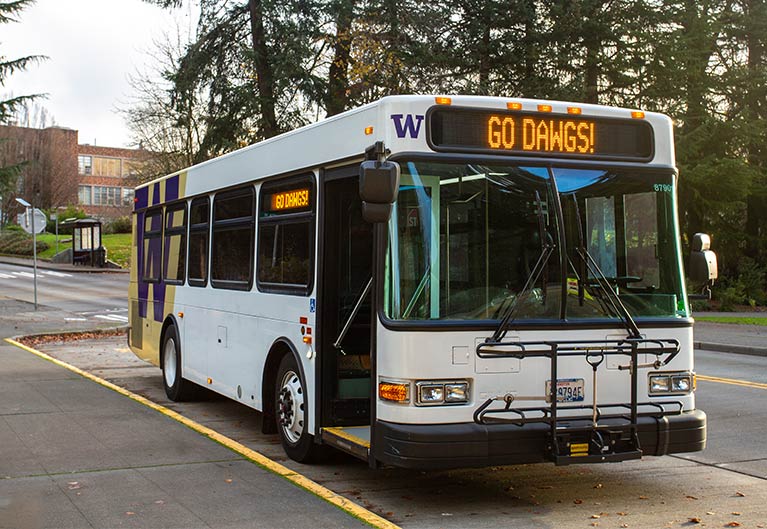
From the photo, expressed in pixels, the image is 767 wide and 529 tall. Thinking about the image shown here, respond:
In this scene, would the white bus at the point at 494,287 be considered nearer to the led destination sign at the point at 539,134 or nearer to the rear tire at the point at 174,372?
the led destination sign at the point at 539,134

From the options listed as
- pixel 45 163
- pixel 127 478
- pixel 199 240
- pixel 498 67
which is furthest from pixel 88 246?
pixel 127 478

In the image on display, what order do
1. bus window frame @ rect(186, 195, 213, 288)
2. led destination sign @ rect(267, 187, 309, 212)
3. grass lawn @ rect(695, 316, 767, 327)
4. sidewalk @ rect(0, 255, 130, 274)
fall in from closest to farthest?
led destination sign @ rect(267, 187, 309, 212) < bus window frame @ rect(186, 195, 213, 288) < grass lawn @ rect(695, 316, 767, 327) < sidewalk @ rect(0, 255, 130, 274)

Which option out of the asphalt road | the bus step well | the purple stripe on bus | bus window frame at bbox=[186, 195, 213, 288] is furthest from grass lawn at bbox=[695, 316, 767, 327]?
the bus step well

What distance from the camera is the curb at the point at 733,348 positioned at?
1855cm

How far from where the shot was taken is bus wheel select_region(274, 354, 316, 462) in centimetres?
797

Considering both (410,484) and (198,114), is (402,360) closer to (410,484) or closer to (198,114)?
(410,484)

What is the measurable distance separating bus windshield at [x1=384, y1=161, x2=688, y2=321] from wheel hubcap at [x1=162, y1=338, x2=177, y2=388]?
628 centimetres

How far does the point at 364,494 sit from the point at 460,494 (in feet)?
2.35

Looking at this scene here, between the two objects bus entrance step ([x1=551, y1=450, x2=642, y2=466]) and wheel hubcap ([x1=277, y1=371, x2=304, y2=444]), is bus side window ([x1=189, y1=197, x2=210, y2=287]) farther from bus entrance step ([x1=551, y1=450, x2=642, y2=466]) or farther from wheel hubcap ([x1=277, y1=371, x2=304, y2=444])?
bus entrance step ([x1=551, y1=450, x2=642, y2=466])

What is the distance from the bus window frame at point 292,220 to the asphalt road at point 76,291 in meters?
18.0

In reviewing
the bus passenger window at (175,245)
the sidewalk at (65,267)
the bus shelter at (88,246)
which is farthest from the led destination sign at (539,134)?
the bus shelter at (88,246)

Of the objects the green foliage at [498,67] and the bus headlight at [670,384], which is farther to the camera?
the green foliage at [498,67]

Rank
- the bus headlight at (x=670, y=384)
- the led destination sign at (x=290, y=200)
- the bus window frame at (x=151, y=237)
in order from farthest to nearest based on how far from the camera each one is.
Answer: the bus window frame at (x=151, y=237) < the led destination sign at (x=290, y=200) < the bus headlight at (x=670, y=384)

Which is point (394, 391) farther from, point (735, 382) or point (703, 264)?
point (735, 382)
